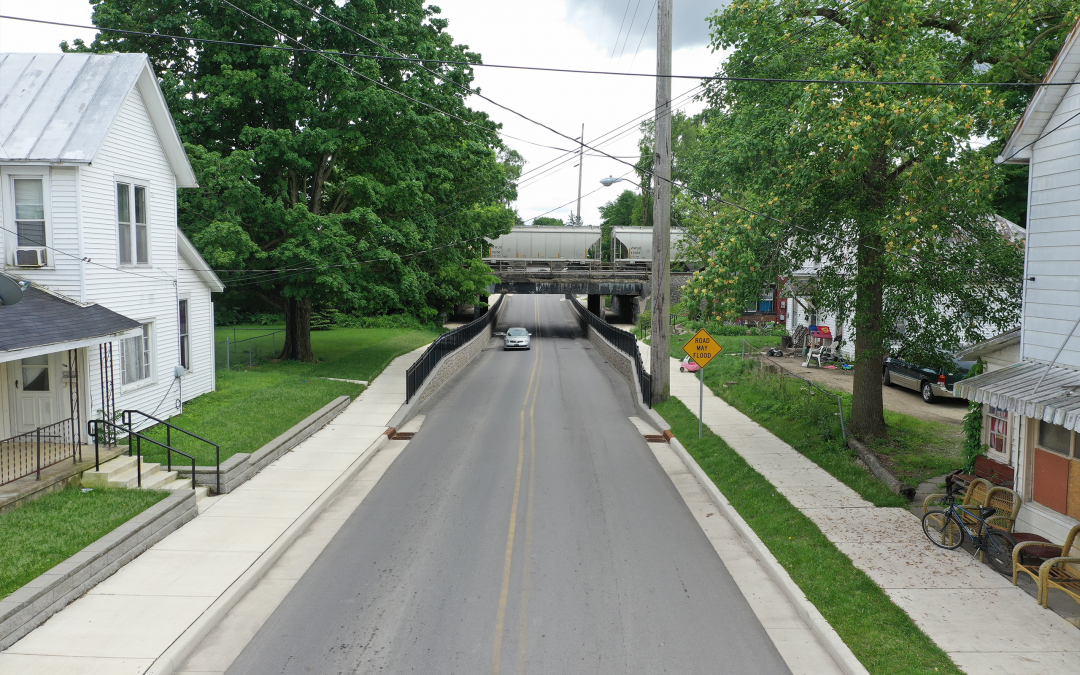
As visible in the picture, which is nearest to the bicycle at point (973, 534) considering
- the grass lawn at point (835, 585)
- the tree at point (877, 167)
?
the grass lawn at point (835, 585)

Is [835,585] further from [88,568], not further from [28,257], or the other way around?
[28,257]

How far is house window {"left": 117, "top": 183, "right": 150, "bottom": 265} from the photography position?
1609 centimetres

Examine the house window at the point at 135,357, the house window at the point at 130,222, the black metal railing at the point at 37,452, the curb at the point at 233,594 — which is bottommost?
the curb at the point at 233,594

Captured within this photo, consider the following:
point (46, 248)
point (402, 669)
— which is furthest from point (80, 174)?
point (402, 669)

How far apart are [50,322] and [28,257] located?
2321 mm

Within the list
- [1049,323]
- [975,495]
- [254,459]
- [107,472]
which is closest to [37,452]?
[107,472]

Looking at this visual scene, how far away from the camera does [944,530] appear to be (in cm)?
1077

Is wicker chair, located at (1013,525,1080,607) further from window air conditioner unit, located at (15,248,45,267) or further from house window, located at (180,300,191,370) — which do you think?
house window, located at (180,300,191,370)

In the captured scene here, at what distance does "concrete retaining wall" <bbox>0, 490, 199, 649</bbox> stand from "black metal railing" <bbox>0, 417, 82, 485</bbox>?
2.08m

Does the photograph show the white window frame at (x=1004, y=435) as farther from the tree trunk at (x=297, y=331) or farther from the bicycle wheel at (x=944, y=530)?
the tree trunk at (x=297, y=331)

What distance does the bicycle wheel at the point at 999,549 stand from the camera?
32.8 feet

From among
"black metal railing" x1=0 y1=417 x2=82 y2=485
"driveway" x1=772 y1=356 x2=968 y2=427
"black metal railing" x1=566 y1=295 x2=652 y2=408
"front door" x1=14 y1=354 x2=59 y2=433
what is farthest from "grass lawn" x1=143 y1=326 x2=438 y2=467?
"driveway" x1=772 y1=356 x2=968 y2=427

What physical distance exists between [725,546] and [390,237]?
18754mm

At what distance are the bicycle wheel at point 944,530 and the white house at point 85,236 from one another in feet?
45.5
